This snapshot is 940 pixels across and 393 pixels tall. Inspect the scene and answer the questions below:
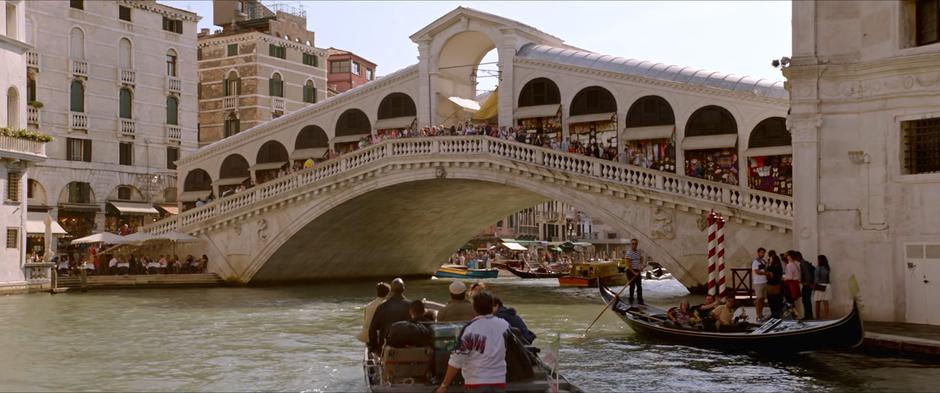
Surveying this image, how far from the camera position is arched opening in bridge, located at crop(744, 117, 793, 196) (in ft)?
81.0

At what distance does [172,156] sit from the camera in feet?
122

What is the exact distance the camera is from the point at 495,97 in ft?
97.5

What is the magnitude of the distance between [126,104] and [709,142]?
798 inches

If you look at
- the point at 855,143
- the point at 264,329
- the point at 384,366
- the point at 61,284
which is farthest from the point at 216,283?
the point at 384,366

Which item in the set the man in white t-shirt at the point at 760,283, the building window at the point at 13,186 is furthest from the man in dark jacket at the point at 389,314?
the building window at the point at 13,186

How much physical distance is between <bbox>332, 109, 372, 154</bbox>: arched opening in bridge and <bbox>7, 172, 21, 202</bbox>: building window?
30.7 feet

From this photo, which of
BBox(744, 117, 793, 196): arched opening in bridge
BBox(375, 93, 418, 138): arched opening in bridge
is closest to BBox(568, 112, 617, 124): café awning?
BBox(744, 117, 793, 196): arched opening in bridge

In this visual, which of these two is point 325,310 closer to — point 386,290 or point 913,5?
point 386,290

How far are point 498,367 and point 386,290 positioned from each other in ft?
11.5

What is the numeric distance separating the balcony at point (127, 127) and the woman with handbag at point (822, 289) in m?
26.4

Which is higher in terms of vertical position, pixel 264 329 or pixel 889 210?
pixel 889 210

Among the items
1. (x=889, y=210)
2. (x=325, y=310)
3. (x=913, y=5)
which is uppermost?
(x=913, y=5)

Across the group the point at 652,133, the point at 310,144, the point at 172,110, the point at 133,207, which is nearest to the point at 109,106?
the point at 172,110

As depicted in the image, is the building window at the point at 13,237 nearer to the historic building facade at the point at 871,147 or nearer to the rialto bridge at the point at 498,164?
the rialto bridge at the point at 498,164
